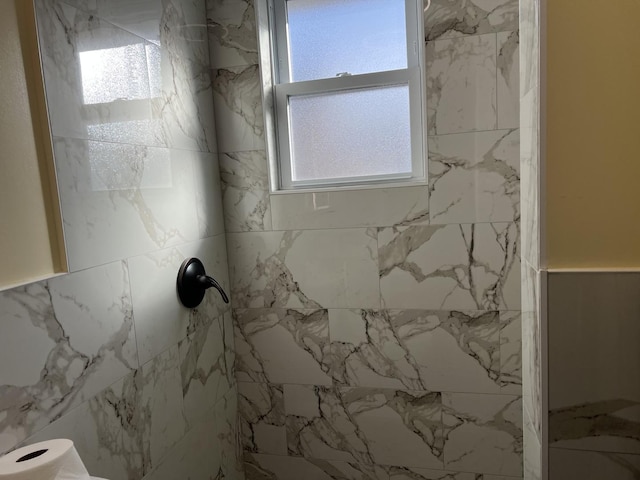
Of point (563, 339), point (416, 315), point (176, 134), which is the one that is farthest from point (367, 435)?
point (176, 134)

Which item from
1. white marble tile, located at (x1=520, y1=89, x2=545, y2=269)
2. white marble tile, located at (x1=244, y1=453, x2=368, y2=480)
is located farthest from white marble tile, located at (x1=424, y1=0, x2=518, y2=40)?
white marble tile, located at (x1=244, y1=453, x2=368, y2=480)

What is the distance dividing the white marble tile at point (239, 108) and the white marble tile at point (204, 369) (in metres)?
0.73

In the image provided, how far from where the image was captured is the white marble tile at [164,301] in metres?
1.40

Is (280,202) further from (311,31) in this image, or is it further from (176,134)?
(311,31)

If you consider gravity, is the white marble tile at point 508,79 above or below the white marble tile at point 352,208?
above

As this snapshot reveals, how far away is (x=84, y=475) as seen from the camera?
3.01ft

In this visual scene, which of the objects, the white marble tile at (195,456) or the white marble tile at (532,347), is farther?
the white marble tile at (195,456)

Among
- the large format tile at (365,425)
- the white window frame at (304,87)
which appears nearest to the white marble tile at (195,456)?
the large format tile at (365,425)

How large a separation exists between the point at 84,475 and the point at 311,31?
171cm

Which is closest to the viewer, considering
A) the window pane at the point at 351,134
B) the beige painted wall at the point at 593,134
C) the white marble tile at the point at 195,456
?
the beige painted wall at the point at 593,134

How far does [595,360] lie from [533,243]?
26cm

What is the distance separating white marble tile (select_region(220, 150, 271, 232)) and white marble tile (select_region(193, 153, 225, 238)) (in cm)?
3

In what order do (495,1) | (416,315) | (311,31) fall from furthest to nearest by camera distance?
1. (311,31)
2. (416,315)
3. (495,1)

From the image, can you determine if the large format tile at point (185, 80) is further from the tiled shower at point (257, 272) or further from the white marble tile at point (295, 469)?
the white marble tile at point (295, 469)
